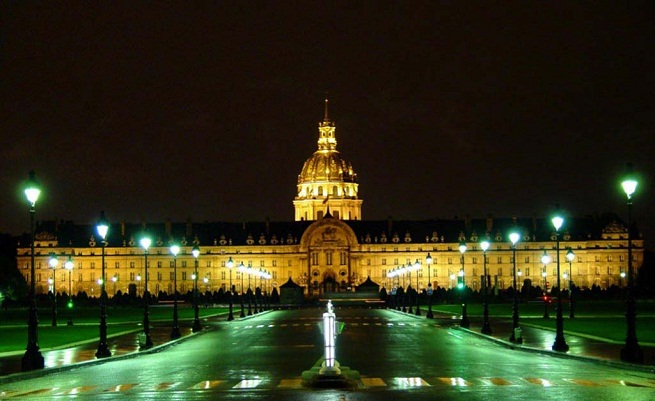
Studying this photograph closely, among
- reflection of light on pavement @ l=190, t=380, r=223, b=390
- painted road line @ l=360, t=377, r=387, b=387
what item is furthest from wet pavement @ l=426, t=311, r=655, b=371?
reflection of light on pavement @ l=190, t=380, r=223, b=390

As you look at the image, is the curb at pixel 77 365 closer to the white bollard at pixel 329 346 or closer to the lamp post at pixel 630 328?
the white bollard at pixel 329 346

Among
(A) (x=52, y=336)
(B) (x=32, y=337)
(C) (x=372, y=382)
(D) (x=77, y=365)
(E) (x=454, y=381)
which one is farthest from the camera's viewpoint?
(A) (x=52, y=336)

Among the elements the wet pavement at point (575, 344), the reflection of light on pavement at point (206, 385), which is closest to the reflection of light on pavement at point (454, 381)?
the reflection of light on pavement at point (206, 385)

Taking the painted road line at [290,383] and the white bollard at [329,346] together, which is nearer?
the painted road line at [290,383]

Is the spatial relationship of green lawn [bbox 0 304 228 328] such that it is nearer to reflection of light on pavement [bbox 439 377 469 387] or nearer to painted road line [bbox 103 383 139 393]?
painted road line [bbox 103 383 139 393]

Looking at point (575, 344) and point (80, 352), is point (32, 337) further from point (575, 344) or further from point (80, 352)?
point (575, 344)

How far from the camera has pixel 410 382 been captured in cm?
2872

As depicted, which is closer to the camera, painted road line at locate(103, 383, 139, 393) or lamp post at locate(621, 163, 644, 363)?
painted road line at locate(103, 383, 139, 393)

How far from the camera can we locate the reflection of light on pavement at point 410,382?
27.9m

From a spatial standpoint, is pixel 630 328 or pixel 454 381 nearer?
pixel 454 381

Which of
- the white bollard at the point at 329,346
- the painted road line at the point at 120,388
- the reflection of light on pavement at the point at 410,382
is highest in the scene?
the white bollard at the point at 329,346

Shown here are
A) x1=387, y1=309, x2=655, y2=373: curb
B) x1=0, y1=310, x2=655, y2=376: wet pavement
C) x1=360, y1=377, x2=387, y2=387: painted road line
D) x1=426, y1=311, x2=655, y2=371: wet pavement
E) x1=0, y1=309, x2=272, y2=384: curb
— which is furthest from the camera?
x1=426, y1=311, x2=655, y2=371: wet pavement

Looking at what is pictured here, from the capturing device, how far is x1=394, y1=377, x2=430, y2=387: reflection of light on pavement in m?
27.9

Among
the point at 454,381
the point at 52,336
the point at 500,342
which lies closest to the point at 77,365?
the point at 454,381
